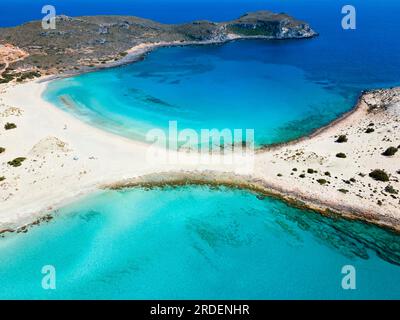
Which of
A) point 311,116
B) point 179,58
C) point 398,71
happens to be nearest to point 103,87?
point 179,58

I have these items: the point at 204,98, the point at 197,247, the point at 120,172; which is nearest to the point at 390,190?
the point at 197,247

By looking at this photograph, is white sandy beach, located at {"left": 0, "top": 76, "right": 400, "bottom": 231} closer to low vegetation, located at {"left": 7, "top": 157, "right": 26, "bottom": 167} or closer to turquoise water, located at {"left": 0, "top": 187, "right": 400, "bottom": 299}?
low vegetation, located at {"left": 7, "top": 157, "right": 26, "bottom": 167}

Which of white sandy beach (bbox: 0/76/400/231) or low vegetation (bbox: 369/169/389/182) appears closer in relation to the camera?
white sandy beach (bbox: 0/76/400/231)

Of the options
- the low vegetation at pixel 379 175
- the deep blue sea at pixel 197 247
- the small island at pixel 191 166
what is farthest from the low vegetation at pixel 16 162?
the low vegetation at pixel 379 175

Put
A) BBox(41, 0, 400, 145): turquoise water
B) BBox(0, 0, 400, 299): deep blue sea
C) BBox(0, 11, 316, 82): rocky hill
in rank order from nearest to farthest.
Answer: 1. BBox(0, 0, 400, 299): deep blue sea
2. BBox(41, 0, 400, 145): turquoise water
3. BBox(0, 11, 316, 82): rocky hill

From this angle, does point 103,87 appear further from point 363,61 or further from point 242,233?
point 363,61

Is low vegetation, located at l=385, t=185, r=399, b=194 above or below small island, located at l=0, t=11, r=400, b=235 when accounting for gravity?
below

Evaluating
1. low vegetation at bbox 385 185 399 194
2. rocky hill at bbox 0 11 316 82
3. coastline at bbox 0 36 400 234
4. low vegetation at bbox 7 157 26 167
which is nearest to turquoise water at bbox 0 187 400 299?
coastline at bbox 0 36 400 234
